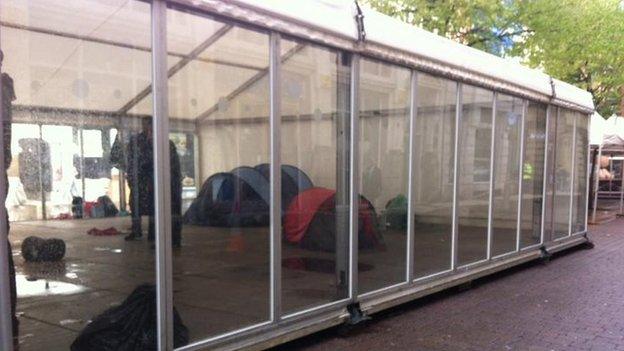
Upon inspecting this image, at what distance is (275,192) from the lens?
4793 millimetres

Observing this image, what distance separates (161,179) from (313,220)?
5.53ft

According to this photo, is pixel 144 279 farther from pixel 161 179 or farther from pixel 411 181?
pixel 411 181

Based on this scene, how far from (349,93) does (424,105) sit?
139 centimetres

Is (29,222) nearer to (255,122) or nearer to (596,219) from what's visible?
(255,122)

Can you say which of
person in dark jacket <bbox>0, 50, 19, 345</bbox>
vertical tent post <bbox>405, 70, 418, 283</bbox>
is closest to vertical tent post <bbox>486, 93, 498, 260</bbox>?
vertical tent post <bbox>405, 70, 418, 283</bbox>

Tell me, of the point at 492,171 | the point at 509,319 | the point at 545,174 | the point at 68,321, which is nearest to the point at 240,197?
the point at 68,321

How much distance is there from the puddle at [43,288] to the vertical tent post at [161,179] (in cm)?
105

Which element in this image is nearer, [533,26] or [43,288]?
[43,288]

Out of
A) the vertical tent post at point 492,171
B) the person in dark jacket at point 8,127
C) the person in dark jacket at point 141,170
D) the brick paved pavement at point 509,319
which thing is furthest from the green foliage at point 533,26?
the person in dark jacket at point 8,127

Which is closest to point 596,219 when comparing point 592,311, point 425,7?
point 425,7

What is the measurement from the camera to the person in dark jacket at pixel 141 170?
13.2ft

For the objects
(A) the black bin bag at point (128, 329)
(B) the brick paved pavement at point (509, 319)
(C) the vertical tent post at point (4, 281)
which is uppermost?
(C) the vertical tent post at point (4, 281)

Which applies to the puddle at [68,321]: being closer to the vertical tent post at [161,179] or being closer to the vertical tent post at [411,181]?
the vertical tent post at [161,179]

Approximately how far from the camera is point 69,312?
15.1ft
